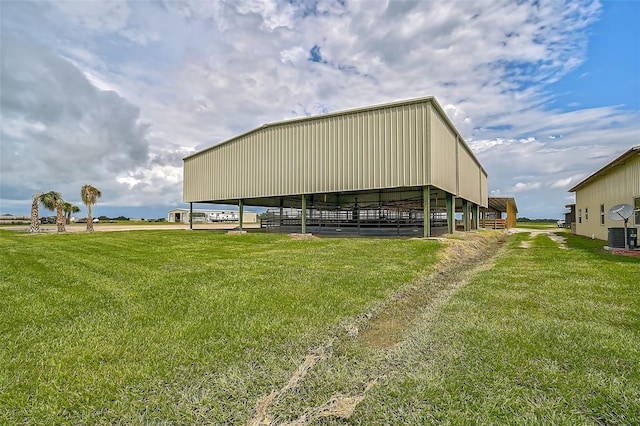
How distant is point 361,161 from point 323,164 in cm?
263

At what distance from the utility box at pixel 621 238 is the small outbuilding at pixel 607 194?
3.41ft

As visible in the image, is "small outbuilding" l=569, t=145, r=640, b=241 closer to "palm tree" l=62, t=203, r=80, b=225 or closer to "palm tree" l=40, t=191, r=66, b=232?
"palm tree" l=40, t=191, r=66, b=232

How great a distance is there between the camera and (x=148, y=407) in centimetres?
270

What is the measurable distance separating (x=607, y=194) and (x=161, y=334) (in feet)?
77.6

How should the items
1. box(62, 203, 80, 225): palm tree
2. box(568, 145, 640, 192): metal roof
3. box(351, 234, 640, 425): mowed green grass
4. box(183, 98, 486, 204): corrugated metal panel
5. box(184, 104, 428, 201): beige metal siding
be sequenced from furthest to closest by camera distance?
box(62, 203, 80, 225): palm tree, box(184, 104, 428, 201): beige metal siding, box(183, 98, 486, 204): corrugated metal panel, box(568, 145, 640, 192): metal roof, box(351, 234, 640, 425): mowed green grass

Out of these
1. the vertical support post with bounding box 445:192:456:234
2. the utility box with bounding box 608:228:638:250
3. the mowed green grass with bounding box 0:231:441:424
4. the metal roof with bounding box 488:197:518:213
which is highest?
the metal roof with bounding box 488:197:518:213

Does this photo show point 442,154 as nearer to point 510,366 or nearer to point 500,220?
point 510,366

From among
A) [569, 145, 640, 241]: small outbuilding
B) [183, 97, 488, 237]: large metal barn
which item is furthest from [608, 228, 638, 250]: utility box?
[183, 97, 488, 237]: large metal barn

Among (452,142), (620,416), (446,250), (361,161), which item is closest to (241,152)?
(361,161)

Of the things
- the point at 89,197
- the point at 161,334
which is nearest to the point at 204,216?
the point at 89,197

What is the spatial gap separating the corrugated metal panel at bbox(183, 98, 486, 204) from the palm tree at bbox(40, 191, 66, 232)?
48.4 ft

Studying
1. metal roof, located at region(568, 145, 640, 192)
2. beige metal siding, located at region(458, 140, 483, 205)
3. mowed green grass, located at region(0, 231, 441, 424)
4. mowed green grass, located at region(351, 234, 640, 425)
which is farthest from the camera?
beige metal siding, located at region(458, 140, 483, 205)

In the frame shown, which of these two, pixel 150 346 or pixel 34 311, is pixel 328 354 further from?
pixel 34 311

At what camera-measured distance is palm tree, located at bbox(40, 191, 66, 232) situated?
27.1 m
